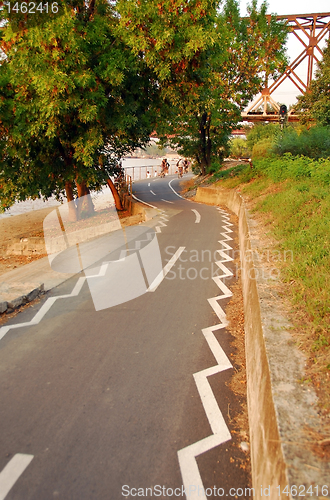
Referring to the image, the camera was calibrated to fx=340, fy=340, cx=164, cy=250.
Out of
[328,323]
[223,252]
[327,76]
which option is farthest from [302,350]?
[327,76]

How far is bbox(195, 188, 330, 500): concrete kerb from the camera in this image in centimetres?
239

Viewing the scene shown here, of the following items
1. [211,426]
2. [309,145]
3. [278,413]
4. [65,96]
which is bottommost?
[211,426]

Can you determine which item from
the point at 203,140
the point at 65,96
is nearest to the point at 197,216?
the point at 65,96

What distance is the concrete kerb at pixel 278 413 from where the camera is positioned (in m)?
2.39

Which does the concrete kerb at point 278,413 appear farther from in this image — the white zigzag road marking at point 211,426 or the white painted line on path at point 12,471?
the white painted line on path at point 12,471

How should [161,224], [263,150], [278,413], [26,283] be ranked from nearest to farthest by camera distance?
[278,413] → [26,283] → [161,224] → [263,150]

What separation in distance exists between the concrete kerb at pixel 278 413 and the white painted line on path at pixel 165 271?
3.40 m

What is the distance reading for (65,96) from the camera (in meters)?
12.6

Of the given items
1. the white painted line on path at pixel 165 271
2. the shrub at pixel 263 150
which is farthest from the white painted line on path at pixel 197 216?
the shrub at pixel 263 150

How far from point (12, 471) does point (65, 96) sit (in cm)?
1235

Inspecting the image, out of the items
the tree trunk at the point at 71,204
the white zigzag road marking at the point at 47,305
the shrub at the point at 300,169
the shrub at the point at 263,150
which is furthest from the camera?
the shrub at the point at 263,150

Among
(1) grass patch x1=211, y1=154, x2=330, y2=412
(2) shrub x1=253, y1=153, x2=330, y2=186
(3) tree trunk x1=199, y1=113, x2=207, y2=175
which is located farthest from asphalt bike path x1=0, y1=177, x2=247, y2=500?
(3) tree trunk x1=199, y1=113, x2=207, y2=175

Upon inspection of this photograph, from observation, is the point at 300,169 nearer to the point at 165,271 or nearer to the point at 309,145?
the point at 309,145

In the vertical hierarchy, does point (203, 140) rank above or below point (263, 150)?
above
